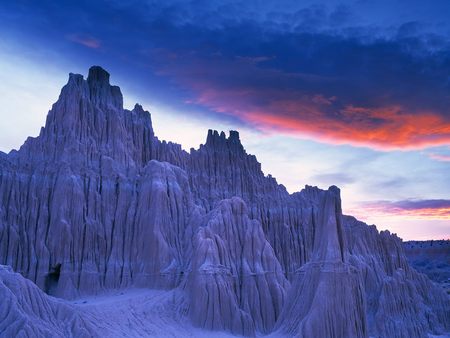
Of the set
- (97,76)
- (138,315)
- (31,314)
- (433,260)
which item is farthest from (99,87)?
(433,260)

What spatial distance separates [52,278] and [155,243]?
11.7 m

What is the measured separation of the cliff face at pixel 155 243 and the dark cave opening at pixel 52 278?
114 millimetres

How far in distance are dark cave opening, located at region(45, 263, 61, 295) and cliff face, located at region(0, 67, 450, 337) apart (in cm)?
11

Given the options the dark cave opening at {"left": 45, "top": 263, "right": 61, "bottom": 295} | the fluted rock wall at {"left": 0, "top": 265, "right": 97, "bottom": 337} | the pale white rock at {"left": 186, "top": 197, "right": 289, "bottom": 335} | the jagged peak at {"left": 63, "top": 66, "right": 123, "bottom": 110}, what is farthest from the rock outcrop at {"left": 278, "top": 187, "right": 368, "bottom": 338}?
→ the jagged peak at {"left": 63, "top": 66, "right": 123, "bottom": 110}

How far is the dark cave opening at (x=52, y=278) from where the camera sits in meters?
64.2

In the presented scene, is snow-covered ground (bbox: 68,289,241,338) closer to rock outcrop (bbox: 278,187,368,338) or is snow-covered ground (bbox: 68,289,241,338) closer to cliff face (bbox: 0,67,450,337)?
cliff face (bbox: 0,67,450,337)

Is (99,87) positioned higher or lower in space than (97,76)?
lower

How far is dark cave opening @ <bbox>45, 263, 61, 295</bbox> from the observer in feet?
211

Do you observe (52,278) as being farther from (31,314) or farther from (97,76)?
(97,76)

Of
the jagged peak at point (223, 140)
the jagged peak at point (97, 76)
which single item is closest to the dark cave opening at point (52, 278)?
the jagged peak at point (97, 76)

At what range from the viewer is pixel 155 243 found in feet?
218

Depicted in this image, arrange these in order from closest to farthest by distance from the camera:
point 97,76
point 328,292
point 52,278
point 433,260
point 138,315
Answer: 1. point 328,292
2. point 138,315
3. point 52,278
4. point 97,76
5. point 433,260

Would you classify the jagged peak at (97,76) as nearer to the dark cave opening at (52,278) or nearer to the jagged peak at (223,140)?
the jagged peak at (223,140)

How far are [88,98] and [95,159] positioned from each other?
9207 millimetres
